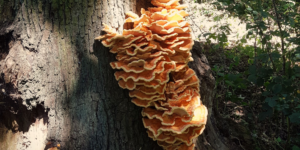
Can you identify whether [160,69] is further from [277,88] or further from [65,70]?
[277,88]

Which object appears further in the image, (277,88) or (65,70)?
(277,88)

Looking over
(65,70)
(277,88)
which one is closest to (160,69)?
(65,70)

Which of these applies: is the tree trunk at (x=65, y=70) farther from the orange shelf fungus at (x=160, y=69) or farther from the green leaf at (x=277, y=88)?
the green leaf at (x=277, y=88)

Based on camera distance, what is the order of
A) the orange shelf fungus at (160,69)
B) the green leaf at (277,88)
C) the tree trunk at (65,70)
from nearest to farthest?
the orange shelf fungus at (160,69) → the tree trunk at (65,70) → the green leaf at (277,88)

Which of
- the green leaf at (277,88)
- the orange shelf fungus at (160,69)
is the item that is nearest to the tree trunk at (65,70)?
the orange shelf fungus at (160,69)

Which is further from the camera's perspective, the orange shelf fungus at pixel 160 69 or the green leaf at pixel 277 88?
the green leaf at pixel 277 88

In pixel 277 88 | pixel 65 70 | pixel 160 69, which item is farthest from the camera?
pixel 277 88
